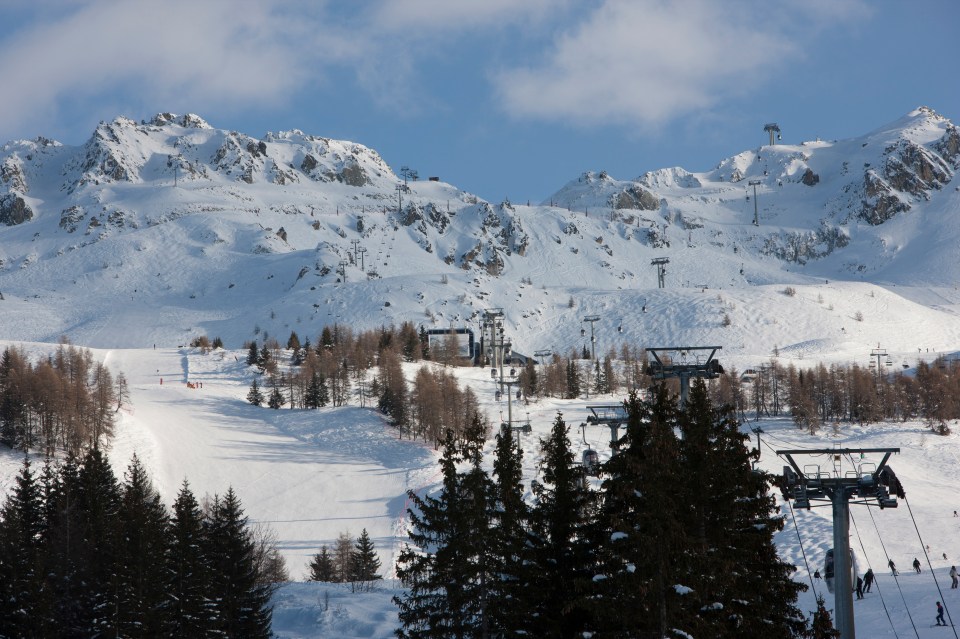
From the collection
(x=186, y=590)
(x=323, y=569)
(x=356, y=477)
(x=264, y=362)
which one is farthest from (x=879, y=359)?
(x=186, y=590)

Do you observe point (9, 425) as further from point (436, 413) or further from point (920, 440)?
point (920, 440)

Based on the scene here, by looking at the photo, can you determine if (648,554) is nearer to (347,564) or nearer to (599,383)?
(347,564)

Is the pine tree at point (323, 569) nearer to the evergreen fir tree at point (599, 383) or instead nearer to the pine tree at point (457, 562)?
the pine tree at point (457, 562)

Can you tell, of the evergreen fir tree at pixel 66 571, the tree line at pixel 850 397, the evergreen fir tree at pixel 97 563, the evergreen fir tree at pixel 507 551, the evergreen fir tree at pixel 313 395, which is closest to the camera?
the evergreen fir tree at pixel 507 551

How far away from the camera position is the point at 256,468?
74.9 metres

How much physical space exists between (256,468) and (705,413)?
60.8 m

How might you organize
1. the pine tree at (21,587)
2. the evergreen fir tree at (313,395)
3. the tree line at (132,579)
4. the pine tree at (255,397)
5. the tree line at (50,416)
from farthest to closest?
1. the pine tree at (255,397)
2. the evergreen fir tree at (313,395)
3. the tree line at (50,416)
4. the pine tree at (21,587)
5. the tree line at (132,579)

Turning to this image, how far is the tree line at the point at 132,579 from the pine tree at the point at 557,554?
14.8 metres

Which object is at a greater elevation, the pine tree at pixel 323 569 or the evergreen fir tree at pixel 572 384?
the evergreen fir tree at pixel 572 384

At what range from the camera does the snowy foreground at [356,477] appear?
37000 mm

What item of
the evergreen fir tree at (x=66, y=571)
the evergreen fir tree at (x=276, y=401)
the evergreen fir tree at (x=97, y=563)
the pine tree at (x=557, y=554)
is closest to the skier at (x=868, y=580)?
the pine tree at (x=557, y=554)

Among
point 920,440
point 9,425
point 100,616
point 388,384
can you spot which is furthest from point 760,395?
point 100,616

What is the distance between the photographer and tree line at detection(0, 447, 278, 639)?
2948cm

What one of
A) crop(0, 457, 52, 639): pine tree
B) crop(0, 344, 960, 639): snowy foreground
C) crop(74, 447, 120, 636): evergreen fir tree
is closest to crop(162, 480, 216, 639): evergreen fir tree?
crop(74, 447, 120, 636): evergreen fir tree
